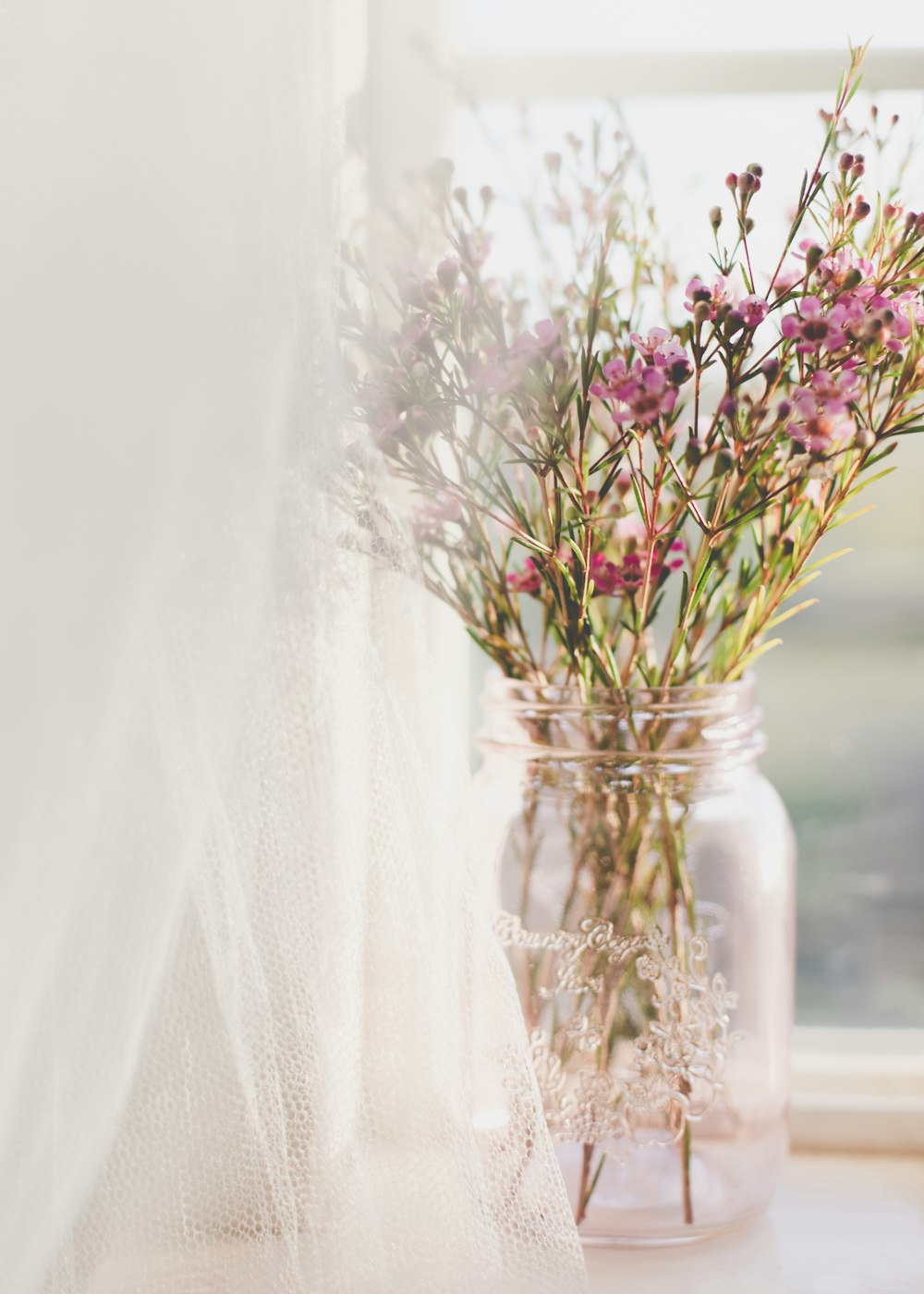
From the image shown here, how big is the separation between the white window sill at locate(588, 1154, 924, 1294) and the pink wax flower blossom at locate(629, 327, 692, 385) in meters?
0.55

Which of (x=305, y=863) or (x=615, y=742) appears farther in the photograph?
(x=615, y=742)

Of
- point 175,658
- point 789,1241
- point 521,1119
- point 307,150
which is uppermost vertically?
point 307,150

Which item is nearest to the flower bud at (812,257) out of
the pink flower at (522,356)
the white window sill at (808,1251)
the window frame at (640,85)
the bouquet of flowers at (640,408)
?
the bouquet of flowers at (640,408)

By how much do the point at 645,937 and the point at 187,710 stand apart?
32 cm

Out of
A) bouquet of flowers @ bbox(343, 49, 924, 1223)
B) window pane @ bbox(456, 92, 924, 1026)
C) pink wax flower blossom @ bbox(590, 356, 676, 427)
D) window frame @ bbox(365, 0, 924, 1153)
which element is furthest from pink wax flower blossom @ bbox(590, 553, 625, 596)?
window pane @ bbox(456, 92, 924, 1026)

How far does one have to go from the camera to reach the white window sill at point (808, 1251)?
75cm

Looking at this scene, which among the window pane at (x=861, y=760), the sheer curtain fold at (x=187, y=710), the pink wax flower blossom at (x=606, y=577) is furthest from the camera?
the window pane at (x=861, y=760)

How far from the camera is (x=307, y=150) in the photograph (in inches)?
24.0

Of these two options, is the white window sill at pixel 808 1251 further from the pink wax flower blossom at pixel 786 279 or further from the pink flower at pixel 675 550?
the pink wax flower blossom at pixel 786 279

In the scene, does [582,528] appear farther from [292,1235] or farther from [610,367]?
[292,1235]

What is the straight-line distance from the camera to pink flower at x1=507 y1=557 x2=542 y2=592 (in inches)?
29.6

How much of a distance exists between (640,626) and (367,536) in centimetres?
18

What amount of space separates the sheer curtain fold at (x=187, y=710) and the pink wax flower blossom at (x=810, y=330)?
0.81 ft

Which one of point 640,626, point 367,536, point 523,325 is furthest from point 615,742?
point 523,325
